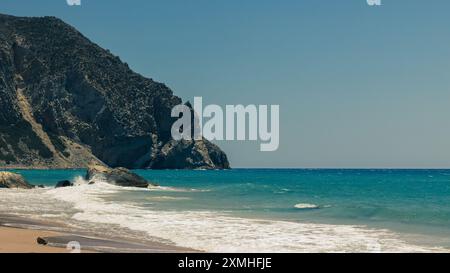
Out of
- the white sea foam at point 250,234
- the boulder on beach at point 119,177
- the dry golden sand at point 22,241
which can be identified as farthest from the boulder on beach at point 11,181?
the dry golden sand at point 22,241

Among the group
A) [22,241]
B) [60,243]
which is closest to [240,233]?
[60,243]

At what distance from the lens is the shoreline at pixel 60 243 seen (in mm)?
14438

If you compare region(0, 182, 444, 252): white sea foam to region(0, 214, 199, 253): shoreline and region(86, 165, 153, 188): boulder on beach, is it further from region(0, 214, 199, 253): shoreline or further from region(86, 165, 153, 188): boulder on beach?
region(86, 165, 153, 188): boulder on beach

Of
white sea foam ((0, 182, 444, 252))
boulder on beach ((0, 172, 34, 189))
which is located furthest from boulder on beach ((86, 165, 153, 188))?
white sea foam ((0, 182, 444, 252))

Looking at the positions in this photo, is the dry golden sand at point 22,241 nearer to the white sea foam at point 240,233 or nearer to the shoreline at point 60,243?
the shoreline at point 60,243

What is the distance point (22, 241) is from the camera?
15844 mm

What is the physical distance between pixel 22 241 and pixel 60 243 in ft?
4.28

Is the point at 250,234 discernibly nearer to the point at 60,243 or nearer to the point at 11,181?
the point at 60,243

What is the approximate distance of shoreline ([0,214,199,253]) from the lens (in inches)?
568
